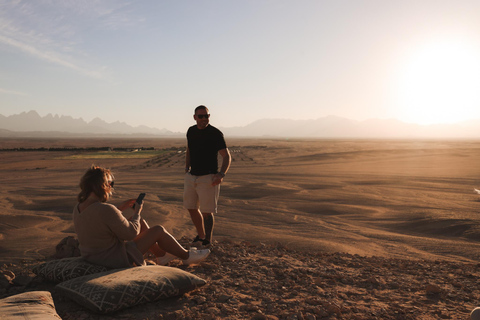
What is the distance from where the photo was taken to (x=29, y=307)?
300cm

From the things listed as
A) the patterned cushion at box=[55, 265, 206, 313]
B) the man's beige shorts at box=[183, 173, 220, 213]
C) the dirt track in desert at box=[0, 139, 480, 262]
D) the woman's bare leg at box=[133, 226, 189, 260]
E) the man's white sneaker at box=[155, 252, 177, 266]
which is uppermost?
the man's beige shorts at box=[183, 173, 220, 213]

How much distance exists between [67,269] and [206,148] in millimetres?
2458

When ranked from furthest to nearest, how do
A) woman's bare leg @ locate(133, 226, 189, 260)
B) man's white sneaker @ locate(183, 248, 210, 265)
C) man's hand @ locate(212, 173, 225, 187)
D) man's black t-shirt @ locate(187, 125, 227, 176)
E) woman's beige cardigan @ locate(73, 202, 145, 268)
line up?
man's black t-shirt @ locate(187, 125, 227, 176) → man's hand @ locate(212, 173, 225, 187) → man's white sneaker @ locate(183, 248, 210, 265) → woman's bare leg @ locate(133, 226, 189, 260) → woman's beige cardigan @ locate(73, 202, 145, 268)

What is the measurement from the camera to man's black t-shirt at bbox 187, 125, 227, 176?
538 centimetres

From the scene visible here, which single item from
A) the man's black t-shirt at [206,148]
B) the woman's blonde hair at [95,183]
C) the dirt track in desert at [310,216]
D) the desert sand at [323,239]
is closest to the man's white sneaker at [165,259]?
the desert sand at [323,239]

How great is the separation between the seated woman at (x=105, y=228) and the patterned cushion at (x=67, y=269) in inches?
2.7

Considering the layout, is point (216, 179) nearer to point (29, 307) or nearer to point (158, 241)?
point (158, 241)

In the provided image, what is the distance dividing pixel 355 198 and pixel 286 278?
28.0 feet

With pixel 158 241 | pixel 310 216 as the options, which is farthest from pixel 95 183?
pixel 310 216

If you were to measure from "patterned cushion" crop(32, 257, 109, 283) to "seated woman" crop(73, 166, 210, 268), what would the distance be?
68mm

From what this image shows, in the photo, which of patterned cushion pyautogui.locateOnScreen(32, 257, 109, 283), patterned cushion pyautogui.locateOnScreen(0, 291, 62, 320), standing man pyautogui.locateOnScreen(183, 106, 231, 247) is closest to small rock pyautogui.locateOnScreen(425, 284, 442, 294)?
standing man pyautogui.locateOnScreen(183, 106, 231, 247)

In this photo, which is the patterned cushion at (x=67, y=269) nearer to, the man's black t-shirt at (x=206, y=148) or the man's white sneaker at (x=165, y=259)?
the man's white sneaker at (x=165, y=259)

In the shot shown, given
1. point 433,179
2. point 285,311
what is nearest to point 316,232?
point 285,311

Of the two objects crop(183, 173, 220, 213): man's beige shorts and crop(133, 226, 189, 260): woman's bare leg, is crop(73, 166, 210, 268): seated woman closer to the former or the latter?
crop(133, 226, 189, 260): woman's bare leg
